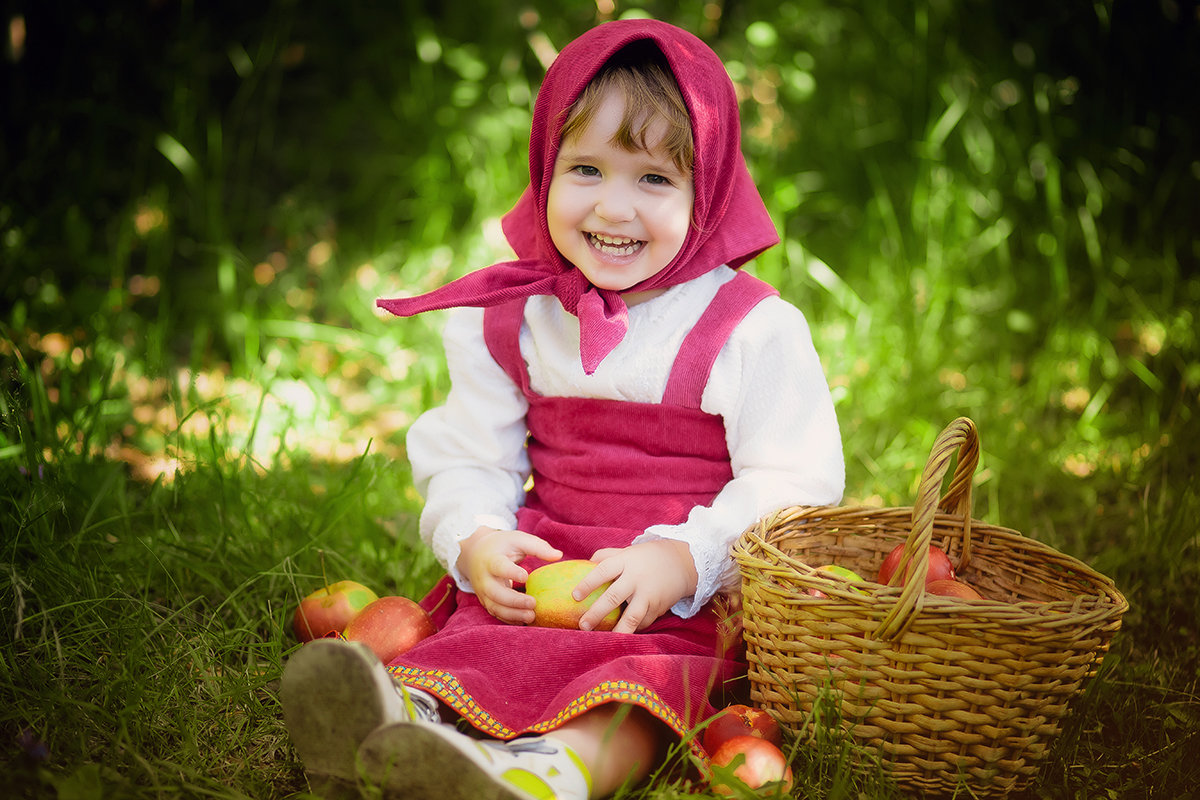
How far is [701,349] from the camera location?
1868mm

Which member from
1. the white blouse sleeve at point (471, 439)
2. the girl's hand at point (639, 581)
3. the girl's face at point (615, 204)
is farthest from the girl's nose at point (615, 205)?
the girl's hand at point (639, 581)

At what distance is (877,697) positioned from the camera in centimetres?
153

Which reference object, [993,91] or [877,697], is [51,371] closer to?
[877,697]

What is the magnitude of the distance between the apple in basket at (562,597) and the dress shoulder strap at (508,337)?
0.45 m

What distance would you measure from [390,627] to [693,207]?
0.99 m

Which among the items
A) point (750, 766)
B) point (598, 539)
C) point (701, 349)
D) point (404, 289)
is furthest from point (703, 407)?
point (404, 289)

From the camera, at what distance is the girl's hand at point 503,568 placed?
1.74 metres

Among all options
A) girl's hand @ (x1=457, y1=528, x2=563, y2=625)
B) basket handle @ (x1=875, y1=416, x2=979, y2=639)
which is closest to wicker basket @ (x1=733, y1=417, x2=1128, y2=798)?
basket handle @ (x1=875, y1=416, x2=979, y2=639)

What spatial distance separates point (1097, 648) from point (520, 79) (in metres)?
3.17

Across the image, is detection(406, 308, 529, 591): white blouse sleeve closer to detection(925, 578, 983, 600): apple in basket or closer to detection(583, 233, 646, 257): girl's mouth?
detection(583, 233, 646, 257): girl's mouth

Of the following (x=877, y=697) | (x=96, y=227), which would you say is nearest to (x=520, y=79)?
(x=96, y=227)

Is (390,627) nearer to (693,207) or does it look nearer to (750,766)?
(750,766)

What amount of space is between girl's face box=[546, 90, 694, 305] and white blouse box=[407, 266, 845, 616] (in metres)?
0.13

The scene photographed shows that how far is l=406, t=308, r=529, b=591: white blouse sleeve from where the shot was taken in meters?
2.03
